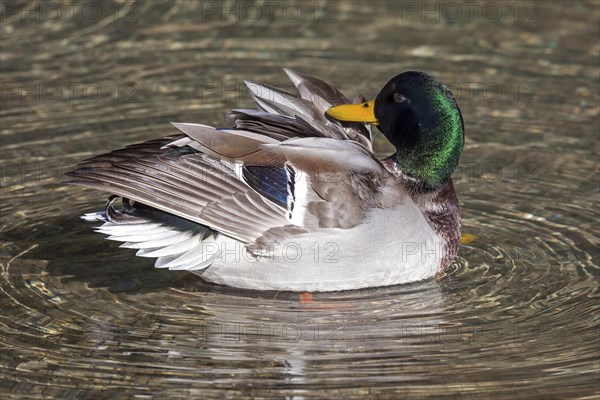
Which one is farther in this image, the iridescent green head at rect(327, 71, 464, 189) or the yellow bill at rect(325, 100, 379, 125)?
the yellow bill at rect(325, 100, 379, 125)

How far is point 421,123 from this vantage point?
7934mm

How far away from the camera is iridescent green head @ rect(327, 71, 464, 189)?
7.88m

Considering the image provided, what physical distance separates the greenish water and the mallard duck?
0.24 meters

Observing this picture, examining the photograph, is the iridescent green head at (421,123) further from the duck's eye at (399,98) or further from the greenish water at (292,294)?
the greenish water at (292,294)

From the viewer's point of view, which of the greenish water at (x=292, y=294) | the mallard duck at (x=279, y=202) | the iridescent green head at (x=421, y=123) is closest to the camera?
the greenish water at (x=292, y=294)

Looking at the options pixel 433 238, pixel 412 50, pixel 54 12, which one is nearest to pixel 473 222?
pixel 433 238

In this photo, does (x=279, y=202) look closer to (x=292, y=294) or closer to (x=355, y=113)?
(x=292, y=294)

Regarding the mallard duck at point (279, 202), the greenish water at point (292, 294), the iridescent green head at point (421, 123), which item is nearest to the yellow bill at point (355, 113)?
the iridescent green head at point (421, 123)

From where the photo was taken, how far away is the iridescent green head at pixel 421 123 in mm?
7875

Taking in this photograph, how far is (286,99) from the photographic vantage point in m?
8.35

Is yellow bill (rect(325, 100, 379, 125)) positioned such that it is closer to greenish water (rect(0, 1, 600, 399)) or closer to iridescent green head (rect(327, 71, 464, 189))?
iridescent green head (rect(327, 71, 464, 189))

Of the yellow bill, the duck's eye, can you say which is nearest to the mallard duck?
the duck's eye

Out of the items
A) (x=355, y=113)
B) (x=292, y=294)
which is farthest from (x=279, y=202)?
(x=355, y=113)

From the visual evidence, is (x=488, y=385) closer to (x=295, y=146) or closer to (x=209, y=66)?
(x=295, y=146)
